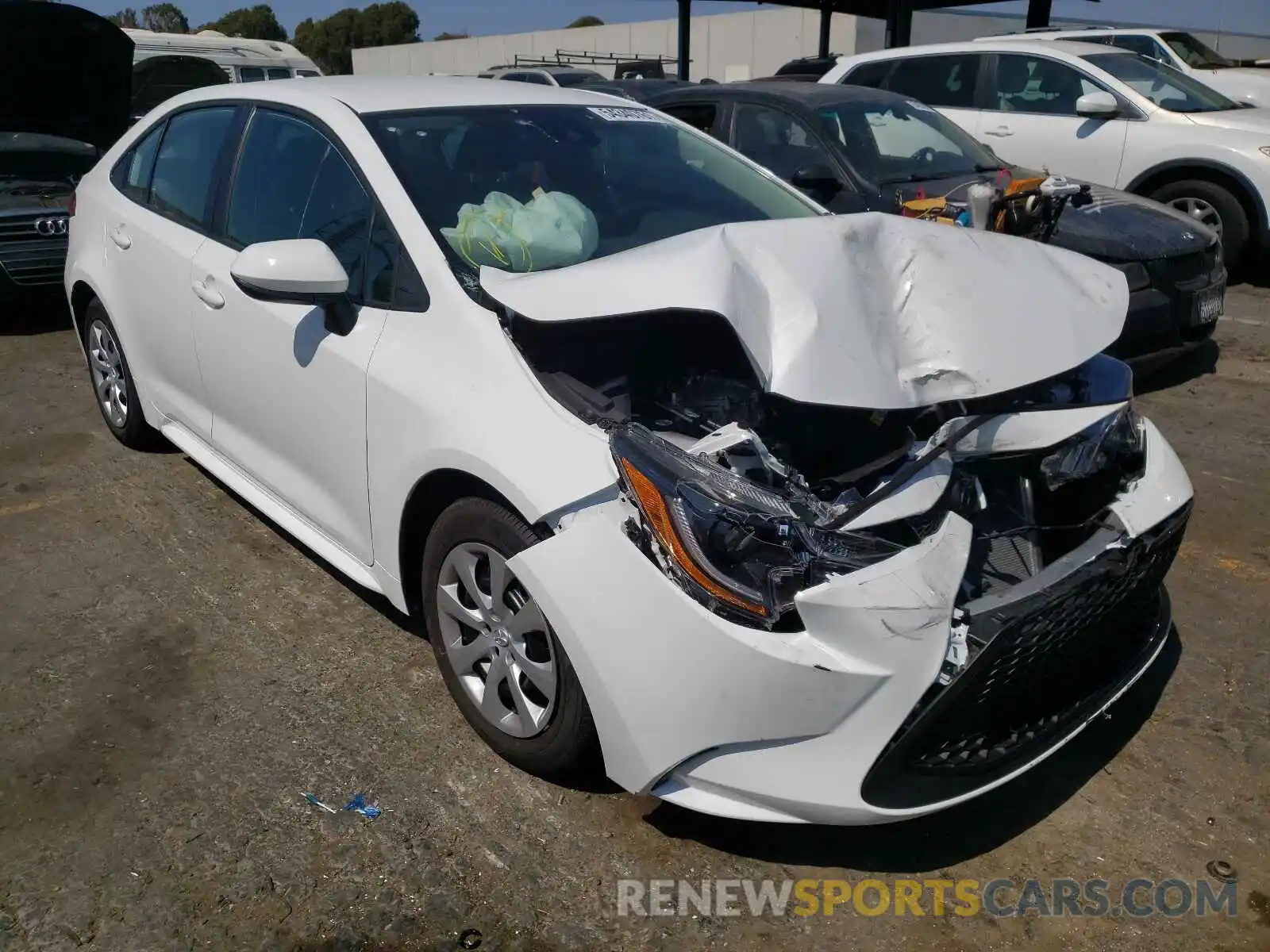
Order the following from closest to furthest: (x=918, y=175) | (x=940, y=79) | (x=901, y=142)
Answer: (x=918, y=175)
(x=901, y=142)
(x=940, y=79)

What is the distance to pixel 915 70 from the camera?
348 inches

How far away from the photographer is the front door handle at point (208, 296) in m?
3.47

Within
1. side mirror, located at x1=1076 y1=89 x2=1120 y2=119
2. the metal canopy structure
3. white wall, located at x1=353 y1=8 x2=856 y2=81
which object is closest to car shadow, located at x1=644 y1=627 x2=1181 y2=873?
side mirror, located at x1=1076 y1=89 x2=1120 y2=119

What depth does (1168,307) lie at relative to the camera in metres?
5.18

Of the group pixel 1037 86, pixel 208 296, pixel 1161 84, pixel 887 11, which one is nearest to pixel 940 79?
pixel 1037 86

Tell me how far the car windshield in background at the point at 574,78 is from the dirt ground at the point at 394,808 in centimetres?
1420

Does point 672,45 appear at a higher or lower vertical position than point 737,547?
lower

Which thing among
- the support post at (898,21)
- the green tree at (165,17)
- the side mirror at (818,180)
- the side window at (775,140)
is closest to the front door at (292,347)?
the side mirror at (818,180)

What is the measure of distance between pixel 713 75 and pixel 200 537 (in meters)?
43.6

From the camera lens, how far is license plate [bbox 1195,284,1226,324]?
17.4ft

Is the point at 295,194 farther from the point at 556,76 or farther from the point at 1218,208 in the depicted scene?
the point at 556,76

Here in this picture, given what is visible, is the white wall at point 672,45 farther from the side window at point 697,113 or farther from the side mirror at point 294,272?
the side mirror at point 294,272

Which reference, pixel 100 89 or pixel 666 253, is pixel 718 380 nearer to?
pixel 666 253

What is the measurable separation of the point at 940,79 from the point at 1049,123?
1.04 meters
